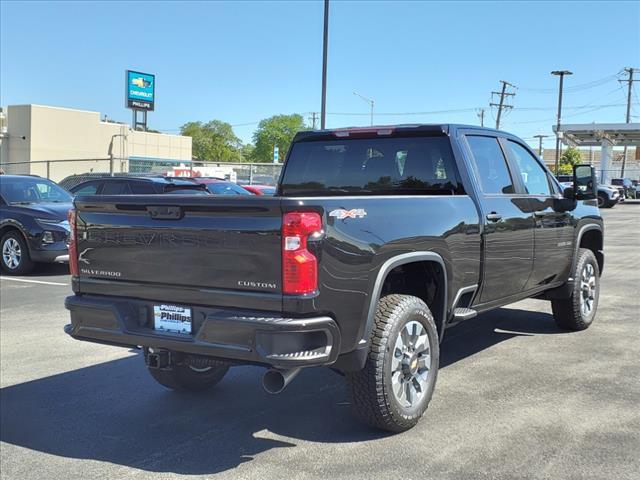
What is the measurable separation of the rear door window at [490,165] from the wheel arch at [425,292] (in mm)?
1001

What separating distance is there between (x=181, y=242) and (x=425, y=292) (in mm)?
1865

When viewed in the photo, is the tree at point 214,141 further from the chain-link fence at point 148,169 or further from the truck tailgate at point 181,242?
the truck tailgate at point 181,242

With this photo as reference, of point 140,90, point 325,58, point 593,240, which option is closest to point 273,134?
point 140,90

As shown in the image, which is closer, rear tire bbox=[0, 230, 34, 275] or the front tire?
the front tire

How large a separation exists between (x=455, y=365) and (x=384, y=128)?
2.11m

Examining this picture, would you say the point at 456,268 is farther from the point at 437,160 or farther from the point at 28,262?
the point at 28,262

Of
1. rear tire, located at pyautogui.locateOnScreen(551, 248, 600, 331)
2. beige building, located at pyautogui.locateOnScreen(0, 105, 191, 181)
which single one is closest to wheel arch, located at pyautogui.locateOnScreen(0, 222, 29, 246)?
rear tire, located at pyautogui.locateOnScreen(551, 248, 600, 331)

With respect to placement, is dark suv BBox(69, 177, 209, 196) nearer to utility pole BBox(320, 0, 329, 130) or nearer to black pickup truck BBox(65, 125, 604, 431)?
black pickup truck BBox(65, 125, 604, 431)

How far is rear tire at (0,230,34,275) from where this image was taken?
11125 millimetres

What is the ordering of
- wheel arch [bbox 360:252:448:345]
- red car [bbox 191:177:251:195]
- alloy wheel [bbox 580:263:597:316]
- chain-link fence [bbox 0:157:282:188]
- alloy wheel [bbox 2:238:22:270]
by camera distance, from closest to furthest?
wheel arch [bbox 360:252:448:345]
alloy wheel [bbox 580:263:597:316]
alloy wheel [bbox 2:238:22:270]
red car [bbox 191:177:251:195]
chain-link fence [bbox 0:157:282:188]

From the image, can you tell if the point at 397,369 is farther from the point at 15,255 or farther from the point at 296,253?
the point at 15,255

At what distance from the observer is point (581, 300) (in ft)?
22.8

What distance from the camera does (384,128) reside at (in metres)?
5.43

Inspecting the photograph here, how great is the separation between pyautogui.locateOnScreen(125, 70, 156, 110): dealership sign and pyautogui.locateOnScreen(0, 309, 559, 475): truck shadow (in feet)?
188
